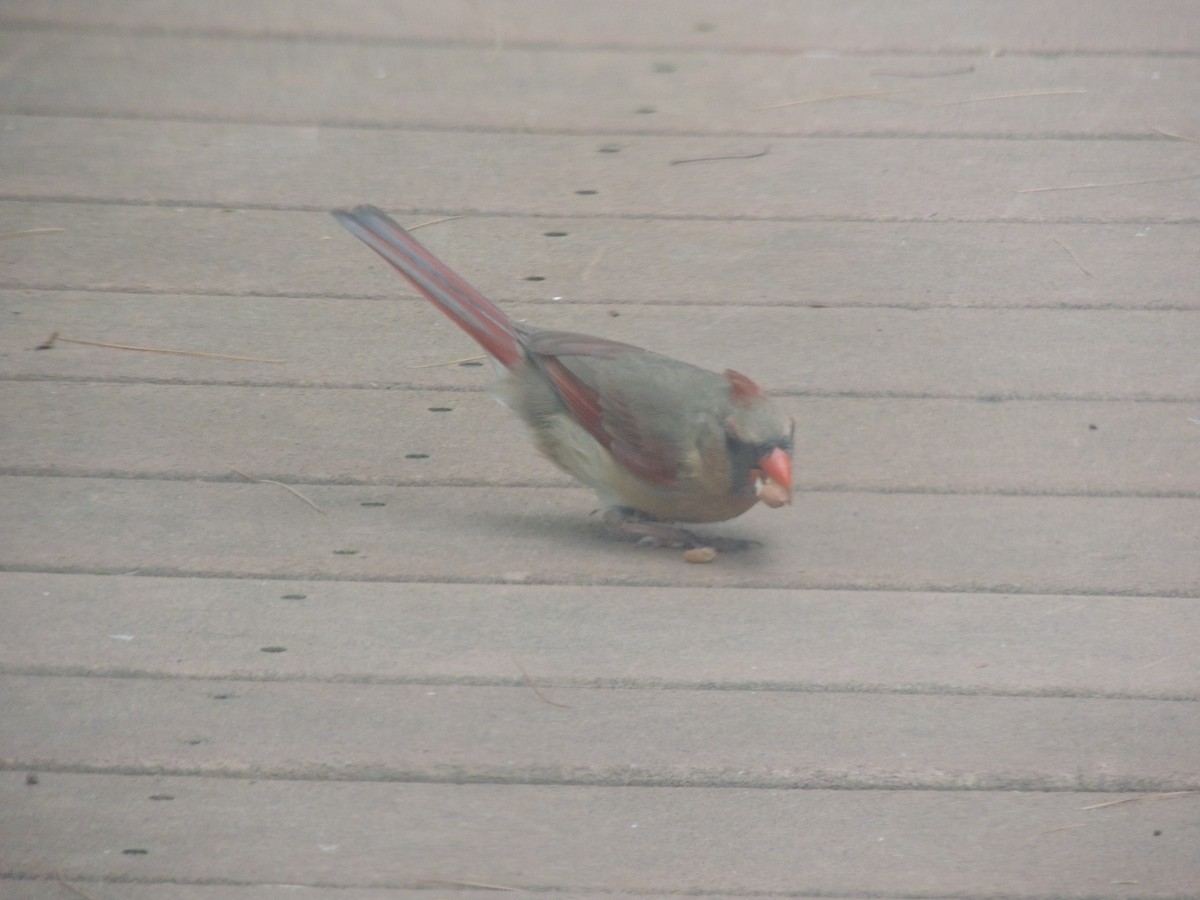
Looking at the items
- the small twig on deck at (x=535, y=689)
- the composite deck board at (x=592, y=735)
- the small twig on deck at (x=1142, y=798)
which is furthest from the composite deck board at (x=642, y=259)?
the small twig on deck at (x=1142, y=798)

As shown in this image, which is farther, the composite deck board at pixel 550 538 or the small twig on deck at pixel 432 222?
the small twig on deck at pixel 432 222

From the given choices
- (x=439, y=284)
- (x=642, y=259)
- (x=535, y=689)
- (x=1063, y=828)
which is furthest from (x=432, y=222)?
(x=1063, y=828)

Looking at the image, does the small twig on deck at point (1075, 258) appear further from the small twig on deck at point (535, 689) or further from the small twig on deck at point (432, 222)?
the small twig on deck at point (535, 689)

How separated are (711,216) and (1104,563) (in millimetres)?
1469

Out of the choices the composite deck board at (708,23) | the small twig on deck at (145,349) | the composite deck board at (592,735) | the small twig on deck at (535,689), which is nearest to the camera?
the composite deck board at (592,735)

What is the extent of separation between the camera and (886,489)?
10.5ft

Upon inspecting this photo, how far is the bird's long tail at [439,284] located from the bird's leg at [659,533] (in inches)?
14.9

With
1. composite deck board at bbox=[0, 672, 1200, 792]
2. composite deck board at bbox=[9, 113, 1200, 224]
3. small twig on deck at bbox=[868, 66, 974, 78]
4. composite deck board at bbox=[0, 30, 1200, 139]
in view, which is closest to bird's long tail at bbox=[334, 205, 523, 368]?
composite deck board at bbox=[9, 113, 1200, 224]

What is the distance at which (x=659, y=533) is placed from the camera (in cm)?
318

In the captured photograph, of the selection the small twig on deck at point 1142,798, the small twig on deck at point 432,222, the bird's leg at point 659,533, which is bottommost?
the small twig on deck at point 1142,798

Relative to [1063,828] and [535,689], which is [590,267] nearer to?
[535,689]

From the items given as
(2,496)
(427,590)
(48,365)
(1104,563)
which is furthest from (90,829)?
(1104,563)

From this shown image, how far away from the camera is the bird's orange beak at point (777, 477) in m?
2.96

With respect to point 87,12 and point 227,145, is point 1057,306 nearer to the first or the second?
point 227,145
